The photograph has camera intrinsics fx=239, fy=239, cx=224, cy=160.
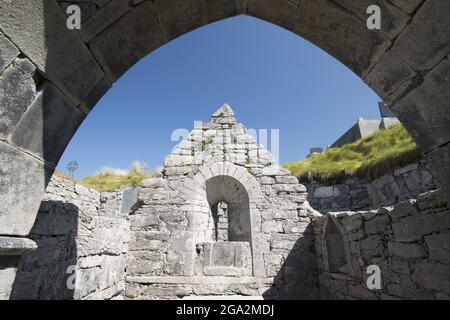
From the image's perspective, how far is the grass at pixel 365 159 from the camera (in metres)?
6.64

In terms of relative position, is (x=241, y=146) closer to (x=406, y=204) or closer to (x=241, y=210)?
(x=241, y=210)

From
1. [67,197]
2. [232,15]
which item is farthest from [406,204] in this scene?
[67,197]

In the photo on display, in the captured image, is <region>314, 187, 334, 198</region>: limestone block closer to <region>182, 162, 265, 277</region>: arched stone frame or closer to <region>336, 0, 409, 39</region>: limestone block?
<region>182, 162, 265, 277</region>: arched stone frame

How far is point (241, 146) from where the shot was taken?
6.32 m

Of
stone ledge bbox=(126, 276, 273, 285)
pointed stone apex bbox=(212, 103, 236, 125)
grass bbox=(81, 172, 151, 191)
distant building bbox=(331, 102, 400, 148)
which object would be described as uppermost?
distant building bbox=(331, 102, 400, 148)

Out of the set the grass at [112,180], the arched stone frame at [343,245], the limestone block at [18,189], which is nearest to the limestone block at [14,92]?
the limestone block at [18,189]

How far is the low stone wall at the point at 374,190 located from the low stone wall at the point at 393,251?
2.92 m

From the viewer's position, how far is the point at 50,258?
2.52m

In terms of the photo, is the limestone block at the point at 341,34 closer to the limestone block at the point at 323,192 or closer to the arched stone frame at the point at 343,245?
the arched stone frame at the point at 343,245

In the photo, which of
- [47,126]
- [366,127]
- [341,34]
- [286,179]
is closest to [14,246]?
[47,126]

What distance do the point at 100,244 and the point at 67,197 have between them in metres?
4.21

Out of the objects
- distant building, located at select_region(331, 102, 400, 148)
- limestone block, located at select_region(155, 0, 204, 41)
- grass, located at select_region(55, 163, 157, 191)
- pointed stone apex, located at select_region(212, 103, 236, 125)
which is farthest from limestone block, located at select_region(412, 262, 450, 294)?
distant building, located at select_region(331, 102, 400, 148)

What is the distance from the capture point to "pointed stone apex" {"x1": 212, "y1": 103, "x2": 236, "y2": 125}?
6695 mm

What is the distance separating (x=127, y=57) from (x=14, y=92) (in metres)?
0.66
